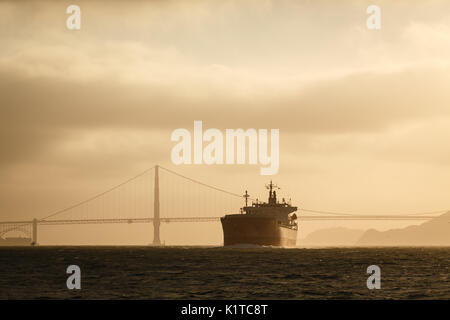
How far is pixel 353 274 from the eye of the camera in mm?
59656

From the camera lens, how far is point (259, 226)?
132750mm

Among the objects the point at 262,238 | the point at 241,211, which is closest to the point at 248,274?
the point at 262,238

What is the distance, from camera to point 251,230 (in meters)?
134

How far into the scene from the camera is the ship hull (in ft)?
437

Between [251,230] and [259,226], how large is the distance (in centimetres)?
238

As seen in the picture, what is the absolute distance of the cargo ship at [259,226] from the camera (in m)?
134

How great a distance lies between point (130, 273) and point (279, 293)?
21.4 m

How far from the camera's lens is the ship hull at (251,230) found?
437ft

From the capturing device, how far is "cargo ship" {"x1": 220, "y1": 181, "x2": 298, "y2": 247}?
438ft
